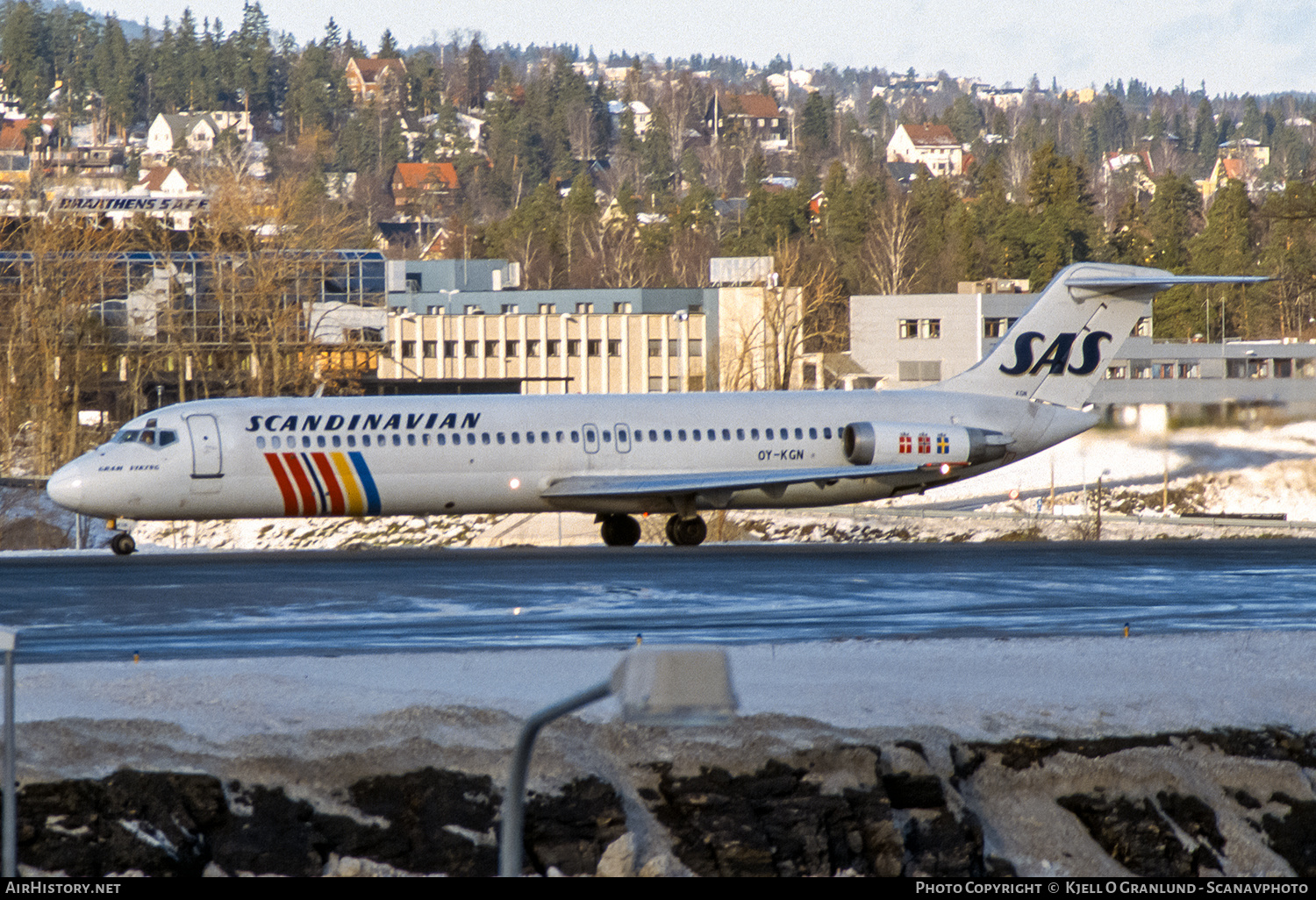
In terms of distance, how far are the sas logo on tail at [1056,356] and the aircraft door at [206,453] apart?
17.4 meters

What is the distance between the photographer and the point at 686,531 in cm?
3581

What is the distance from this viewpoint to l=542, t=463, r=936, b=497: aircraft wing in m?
34.3

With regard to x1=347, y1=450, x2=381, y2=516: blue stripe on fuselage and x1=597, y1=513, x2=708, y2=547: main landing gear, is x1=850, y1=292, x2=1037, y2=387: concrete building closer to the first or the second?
x1=597, y1=513, x2=708, y2=547: main landing gear

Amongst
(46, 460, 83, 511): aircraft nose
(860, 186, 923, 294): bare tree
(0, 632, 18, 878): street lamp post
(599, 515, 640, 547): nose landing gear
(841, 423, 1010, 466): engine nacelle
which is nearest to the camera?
(0, 632, 18, 878): street lamp post

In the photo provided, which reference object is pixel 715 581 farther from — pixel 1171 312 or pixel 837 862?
pixel 1171 312

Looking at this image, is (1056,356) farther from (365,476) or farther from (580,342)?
(580,342)

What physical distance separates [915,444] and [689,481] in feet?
16.9

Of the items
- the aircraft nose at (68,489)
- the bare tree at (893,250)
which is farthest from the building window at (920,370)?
the aircraft nose at (68,489)

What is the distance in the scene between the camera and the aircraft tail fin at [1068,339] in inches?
1522

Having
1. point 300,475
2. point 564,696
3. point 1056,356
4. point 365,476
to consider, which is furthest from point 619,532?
point 564,696

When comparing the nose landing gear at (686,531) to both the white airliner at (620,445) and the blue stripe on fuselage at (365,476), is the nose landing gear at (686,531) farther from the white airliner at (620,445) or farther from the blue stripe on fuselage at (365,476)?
the blue stripe on fuselage at (365,476)

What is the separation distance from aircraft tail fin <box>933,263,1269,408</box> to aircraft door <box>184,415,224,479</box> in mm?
15973

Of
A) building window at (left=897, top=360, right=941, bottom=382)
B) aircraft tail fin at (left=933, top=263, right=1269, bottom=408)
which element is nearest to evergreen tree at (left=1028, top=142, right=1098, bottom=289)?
building window at (left=897, top=360, right=941, bottom=382)

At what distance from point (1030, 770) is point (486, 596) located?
9.91m
